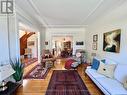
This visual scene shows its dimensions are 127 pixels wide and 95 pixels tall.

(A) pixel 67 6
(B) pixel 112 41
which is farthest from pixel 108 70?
(A) pixel 67 6

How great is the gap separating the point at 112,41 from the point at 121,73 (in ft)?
4.63

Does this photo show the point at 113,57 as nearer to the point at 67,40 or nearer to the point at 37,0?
the point at 37,0

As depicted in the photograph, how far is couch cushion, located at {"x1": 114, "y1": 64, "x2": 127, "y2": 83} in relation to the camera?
3209 mm

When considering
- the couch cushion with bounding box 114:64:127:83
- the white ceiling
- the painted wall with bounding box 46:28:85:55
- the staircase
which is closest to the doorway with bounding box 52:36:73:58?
the staircase

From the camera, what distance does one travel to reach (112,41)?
174 inches

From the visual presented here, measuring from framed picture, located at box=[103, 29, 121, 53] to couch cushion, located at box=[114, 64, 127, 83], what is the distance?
2.16ft

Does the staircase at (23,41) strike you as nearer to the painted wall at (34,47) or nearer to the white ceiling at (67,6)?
the painted wall at (34,47)

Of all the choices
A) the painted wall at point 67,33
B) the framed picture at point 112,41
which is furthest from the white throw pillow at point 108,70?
the painted wall at point 67,33

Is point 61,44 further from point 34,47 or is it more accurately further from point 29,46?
point 29,46

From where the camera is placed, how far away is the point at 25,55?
11.5 m

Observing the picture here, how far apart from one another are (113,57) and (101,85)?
148cm

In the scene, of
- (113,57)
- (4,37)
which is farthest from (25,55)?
(113,57)

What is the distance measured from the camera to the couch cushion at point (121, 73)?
126 inches

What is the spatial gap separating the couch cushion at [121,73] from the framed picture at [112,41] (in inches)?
25.9
